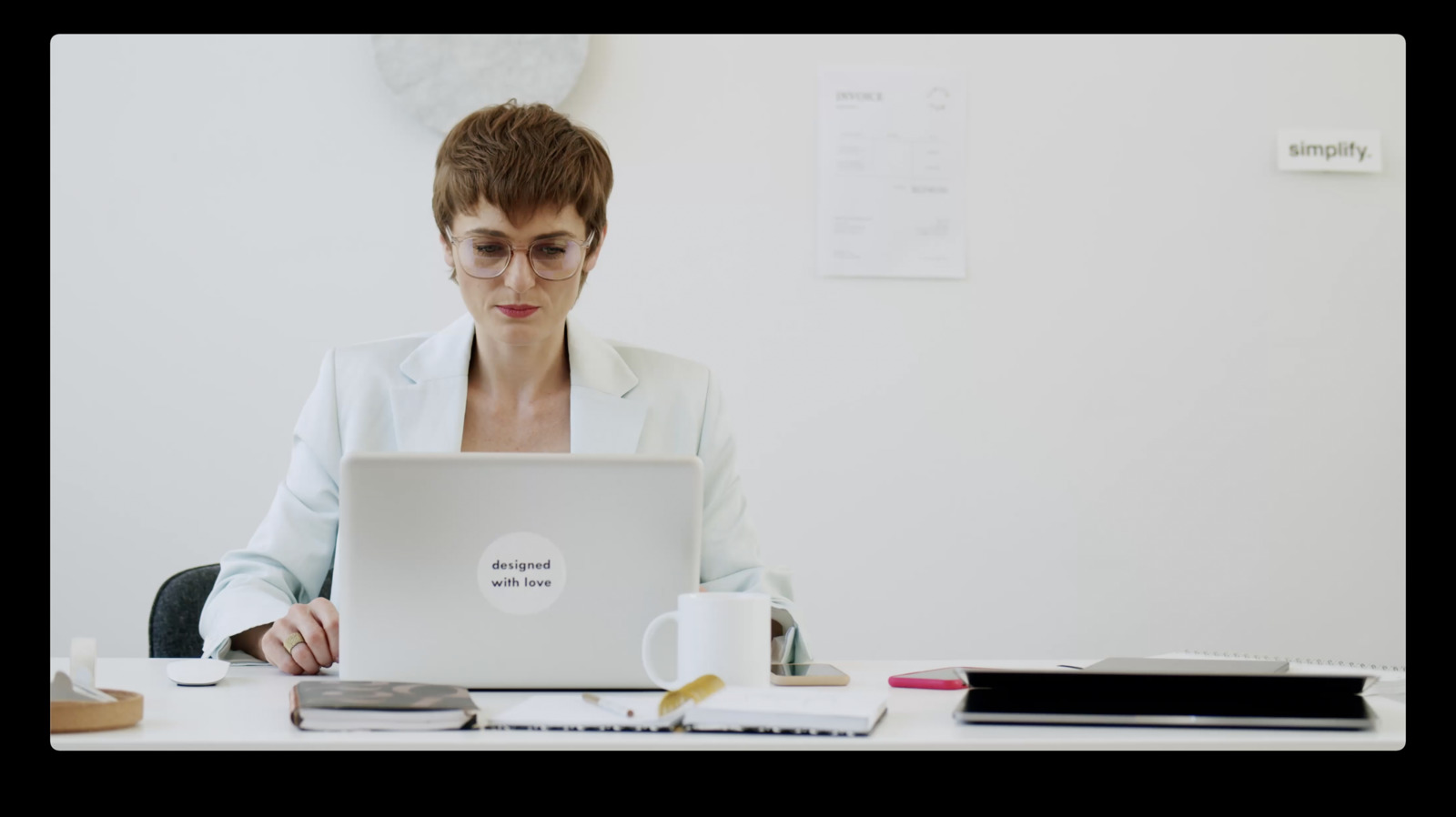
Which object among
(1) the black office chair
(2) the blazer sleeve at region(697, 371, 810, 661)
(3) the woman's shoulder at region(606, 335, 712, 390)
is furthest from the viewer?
(3) the woman's shoulder at region(606, 335, 712, 390)

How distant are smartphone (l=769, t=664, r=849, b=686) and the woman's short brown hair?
694 millimetres

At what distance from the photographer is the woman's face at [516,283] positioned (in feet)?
5.65

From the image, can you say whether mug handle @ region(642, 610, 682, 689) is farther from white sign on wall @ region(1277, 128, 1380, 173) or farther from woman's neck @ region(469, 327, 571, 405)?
white sign on wall @ region(1277, 128, 1380, 173)

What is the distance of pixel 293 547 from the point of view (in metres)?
1.68

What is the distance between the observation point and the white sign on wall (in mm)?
2771

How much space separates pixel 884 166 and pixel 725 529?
1141mm

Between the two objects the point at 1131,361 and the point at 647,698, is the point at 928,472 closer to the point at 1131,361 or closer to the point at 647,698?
the point at 1131,361

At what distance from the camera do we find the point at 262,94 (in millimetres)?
2584

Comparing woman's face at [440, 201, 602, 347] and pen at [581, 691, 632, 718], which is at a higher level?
woman's face at [440, 201, 602, 347]

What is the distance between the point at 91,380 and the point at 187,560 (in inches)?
15.4

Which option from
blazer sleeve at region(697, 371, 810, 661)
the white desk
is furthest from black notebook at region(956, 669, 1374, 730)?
blazer sleeve at region(697, 371, 810, 661)

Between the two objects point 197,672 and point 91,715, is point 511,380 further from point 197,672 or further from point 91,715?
point 91,715

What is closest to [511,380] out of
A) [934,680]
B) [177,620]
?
[177,620]

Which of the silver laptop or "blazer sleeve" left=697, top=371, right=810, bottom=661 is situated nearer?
the silver laptop
